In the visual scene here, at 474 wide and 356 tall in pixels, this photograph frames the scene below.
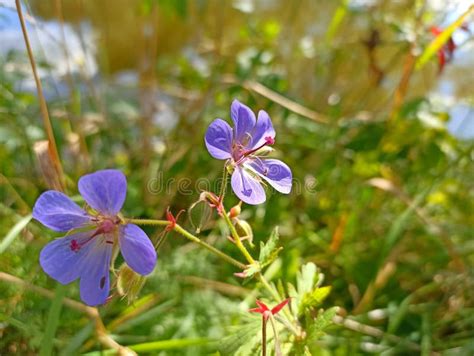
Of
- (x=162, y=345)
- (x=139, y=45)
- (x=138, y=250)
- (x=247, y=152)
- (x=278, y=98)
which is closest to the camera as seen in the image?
(x=138, y=250)

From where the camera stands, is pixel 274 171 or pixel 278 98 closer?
pixel 274 171

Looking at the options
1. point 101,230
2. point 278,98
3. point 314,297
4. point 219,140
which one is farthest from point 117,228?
point 278,98

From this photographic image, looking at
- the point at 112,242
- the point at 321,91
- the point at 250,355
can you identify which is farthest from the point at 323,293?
the point at 321,91

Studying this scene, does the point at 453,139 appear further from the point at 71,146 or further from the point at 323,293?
the point at 71,146

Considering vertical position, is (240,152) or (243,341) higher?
(240,152)

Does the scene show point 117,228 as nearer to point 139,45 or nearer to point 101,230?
point 101,230

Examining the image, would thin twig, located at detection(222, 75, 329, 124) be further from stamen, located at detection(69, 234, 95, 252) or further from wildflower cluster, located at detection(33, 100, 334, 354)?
stamen, located at detection(69, 234, 95, 252)

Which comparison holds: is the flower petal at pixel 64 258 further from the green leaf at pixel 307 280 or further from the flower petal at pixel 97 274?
the green leaf at pixel 307 280
